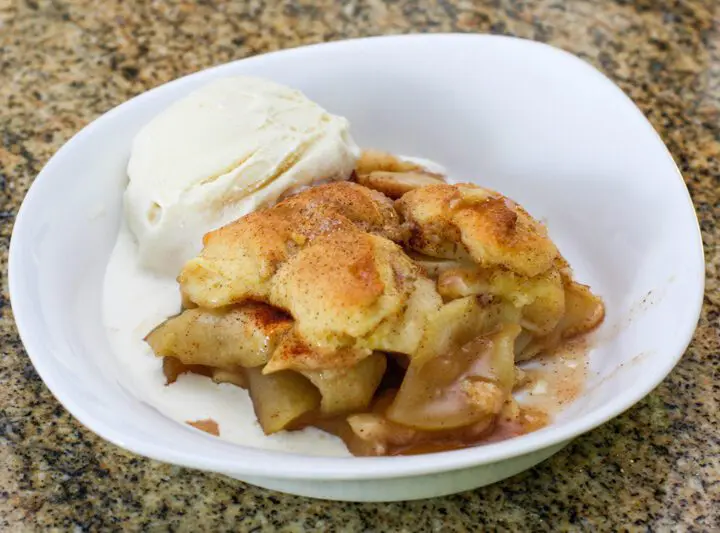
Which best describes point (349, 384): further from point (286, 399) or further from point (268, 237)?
point (268, 237)

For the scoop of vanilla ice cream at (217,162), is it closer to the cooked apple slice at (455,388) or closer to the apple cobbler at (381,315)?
the apple cobbler at (381,315)

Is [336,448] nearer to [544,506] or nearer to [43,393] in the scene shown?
[544,506]

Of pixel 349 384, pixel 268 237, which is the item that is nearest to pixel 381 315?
pixel 349 384

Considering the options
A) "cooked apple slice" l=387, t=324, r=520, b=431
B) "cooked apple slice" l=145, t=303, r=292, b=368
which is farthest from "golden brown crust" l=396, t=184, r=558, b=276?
"cooked apple slice" l=145, t=303, r=292, b=368

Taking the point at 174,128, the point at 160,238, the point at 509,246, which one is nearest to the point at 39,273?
the point at 160,238

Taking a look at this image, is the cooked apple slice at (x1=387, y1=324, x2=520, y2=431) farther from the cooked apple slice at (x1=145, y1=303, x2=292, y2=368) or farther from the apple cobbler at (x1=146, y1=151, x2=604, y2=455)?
the cooked apple slice at (x1=145, y1=303, x2=292, y2=368)
